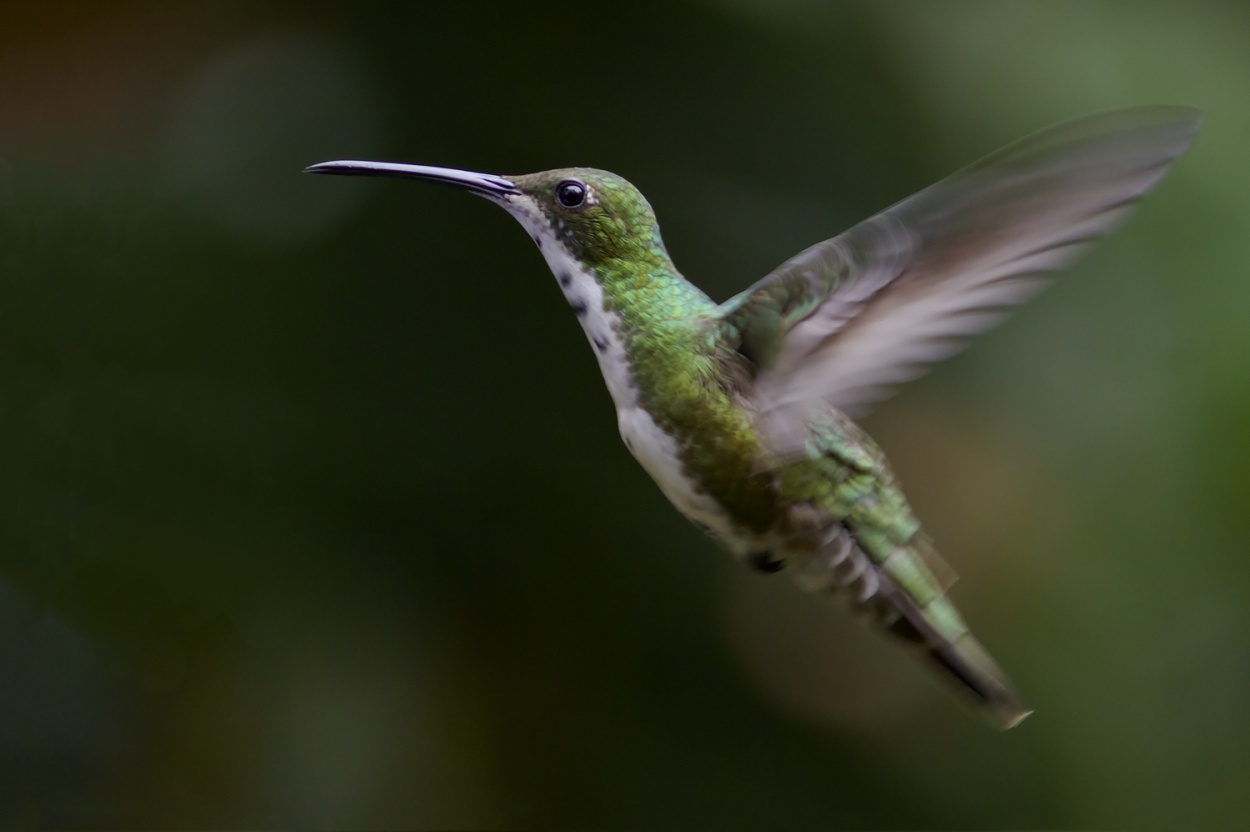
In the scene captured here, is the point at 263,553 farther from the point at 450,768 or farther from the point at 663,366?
the point at 663,366

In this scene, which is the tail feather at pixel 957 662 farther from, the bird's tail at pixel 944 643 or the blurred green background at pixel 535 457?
the blurred green background at pixel 535 457

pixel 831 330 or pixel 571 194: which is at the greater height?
pixel 571 194

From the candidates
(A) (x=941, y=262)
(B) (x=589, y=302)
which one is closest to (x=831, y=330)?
(A) (x=941, y=262)

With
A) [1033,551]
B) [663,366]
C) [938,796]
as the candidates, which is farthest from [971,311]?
[938,796]

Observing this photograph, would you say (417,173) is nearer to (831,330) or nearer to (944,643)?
(831,330)

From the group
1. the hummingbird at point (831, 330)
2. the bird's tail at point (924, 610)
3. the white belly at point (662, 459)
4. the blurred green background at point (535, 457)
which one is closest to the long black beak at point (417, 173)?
the hummingbird at point (831, 330)

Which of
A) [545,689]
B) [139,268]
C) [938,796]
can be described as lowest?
[938,796]

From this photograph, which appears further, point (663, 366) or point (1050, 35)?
point (1050, 35)

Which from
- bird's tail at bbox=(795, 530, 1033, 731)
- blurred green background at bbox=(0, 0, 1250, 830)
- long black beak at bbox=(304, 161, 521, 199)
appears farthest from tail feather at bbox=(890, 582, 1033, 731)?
blurred green background at bbox=(0, 0, 1250, 830)
